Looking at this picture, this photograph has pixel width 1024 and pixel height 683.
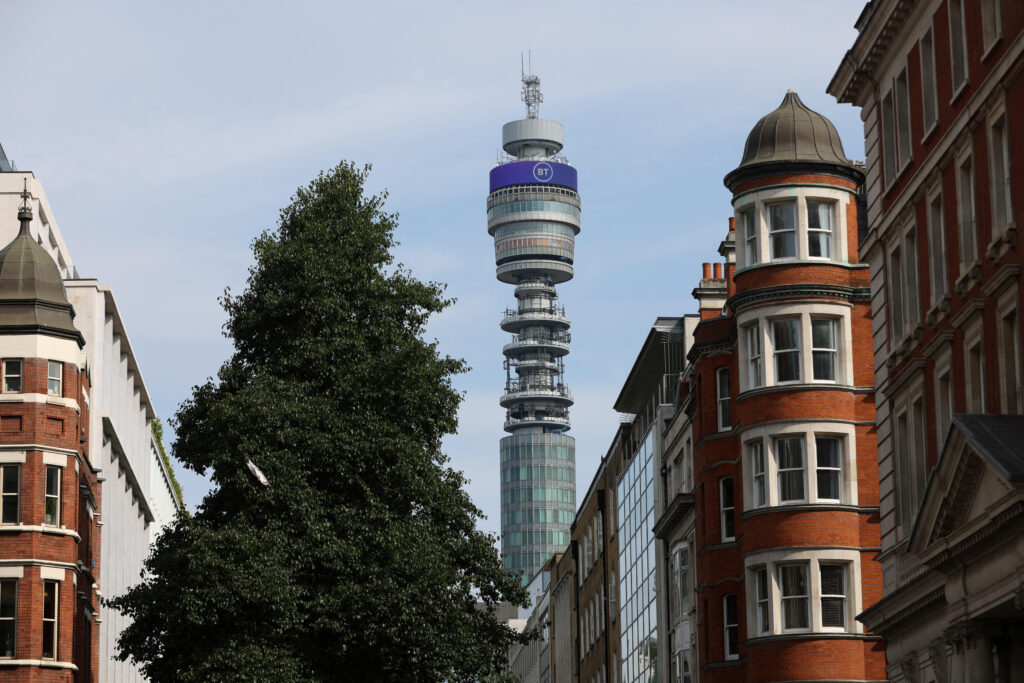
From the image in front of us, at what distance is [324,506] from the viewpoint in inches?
1802

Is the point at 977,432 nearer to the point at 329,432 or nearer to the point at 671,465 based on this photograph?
the point at 329,432

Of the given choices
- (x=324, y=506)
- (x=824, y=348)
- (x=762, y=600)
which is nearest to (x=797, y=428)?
(x=824, y=348)

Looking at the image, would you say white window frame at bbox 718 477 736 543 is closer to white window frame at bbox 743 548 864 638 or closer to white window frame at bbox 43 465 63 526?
white window frame at bbox 743 548 864 638

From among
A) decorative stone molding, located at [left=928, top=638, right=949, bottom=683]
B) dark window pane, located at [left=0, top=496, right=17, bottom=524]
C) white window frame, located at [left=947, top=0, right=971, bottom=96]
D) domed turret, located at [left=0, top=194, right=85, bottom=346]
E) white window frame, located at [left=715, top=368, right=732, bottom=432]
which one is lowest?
decorative stone molding, located at [left=928, top=638, right=949, bottom=683]

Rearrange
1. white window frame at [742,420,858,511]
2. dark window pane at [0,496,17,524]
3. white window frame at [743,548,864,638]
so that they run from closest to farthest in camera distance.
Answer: white window frame at [743,548,864,638] → white window frame at [742,420,858,511] → dark window pane at [0,496,17,524]

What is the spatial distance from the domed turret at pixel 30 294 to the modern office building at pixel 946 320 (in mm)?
24986

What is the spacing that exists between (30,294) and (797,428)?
2299cm

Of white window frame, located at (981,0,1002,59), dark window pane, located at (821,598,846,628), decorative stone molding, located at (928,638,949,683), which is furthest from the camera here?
dark window pane, located at (821,598,846,628)

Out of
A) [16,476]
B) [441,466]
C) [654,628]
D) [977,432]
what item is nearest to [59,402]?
[16,476]

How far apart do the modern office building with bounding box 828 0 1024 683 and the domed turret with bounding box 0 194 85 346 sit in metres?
25.0

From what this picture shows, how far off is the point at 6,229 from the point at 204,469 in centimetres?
2325

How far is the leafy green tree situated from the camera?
43.8 meters

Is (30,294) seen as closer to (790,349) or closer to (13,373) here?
(13,373)

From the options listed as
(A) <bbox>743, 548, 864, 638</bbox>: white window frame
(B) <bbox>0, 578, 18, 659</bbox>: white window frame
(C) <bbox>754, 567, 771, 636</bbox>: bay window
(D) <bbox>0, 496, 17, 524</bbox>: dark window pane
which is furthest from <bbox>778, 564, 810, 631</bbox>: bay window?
(D) <bbox>0, 496, 17, 524</bbox>: dark window pane
